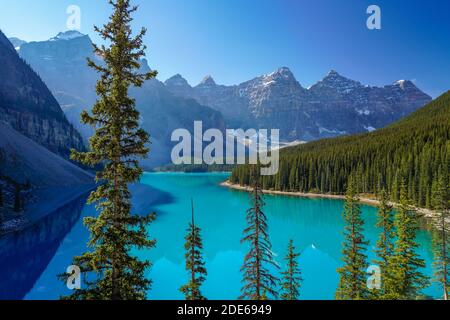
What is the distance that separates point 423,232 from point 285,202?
45.6 m

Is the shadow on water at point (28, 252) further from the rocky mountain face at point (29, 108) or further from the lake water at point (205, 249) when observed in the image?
the rocky mountain face at point (29, 108)

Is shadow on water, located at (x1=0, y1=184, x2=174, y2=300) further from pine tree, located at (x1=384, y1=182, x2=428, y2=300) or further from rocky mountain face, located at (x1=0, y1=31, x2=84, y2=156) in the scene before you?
rocky mountain face, located at (x1=0, y1=31, x2=84, y2=156)

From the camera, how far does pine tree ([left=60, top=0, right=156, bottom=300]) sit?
34.2 ft

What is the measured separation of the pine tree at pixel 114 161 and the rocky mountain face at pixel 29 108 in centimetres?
15076

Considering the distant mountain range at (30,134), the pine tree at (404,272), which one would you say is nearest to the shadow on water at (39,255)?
the distant mountain range at (30,134)

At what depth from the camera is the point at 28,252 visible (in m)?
42.5

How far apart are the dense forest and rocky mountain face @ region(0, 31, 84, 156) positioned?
349 ft

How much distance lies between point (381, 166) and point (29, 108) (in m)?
165

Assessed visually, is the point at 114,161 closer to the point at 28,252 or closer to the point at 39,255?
the point at 39,255

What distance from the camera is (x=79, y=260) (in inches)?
420

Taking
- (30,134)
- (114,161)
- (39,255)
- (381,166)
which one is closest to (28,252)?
(39,255)

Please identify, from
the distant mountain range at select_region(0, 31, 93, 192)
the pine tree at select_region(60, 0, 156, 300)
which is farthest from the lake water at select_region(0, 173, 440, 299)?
the distant mountain range at select_region(0, 31, 93, 192)
